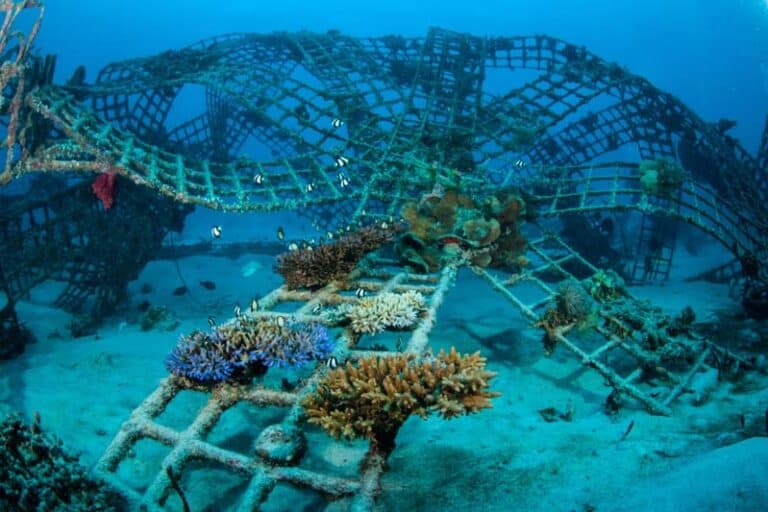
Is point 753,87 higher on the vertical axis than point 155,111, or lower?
higher

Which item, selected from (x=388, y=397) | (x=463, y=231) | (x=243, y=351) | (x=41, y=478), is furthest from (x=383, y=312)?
(x=41, y=478)

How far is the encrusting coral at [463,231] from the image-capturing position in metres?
7.52

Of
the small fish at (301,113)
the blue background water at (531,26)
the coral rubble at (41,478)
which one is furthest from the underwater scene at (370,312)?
the blue background water at (531,26)

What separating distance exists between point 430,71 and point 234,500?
483 inches

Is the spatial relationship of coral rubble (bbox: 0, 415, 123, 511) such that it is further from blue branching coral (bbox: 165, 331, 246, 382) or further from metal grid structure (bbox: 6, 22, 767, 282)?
metal grid structure (bbox: 6, 22, 767, 282)

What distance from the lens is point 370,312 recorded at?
5.40 meters

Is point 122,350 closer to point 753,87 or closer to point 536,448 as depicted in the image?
point 536,448

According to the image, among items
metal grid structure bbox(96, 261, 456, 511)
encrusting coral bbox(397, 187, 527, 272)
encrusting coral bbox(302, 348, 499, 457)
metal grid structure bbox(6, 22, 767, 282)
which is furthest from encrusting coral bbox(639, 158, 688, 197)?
encrusting coral bbox(302, 348, 499, 457)

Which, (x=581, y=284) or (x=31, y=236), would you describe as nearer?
(x=581, y=284)

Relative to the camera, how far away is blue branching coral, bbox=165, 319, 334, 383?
14.6 feet

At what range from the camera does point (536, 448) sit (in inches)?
187

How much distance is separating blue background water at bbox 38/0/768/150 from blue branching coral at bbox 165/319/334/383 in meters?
123

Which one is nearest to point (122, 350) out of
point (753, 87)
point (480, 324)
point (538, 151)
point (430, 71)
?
point (480, 324)

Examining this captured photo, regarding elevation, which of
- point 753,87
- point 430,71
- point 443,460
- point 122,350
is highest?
point 753,87
